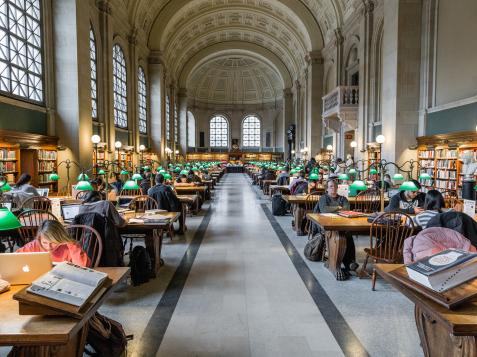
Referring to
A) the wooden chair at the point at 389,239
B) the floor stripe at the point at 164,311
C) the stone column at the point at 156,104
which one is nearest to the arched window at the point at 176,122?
the stone column at the point at 156,104

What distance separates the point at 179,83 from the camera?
35594 mm

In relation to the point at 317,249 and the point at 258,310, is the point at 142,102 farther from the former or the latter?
the point at 258,310

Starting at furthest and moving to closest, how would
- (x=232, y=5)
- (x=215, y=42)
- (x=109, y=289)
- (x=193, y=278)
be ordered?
1. (x=215, y=42)
2. (x=232, y=5)
3. (x=193, y=278)
4. (x=109, y=289)

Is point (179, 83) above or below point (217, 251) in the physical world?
above

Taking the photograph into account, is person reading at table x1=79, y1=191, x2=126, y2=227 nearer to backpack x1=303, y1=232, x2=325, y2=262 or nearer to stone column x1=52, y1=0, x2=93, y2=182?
backpack x1=303, y1=232, x2=325, y2=262

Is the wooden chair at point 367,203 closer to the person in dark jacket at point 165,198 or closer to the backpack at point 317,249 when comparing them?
the backpack at point 317,249

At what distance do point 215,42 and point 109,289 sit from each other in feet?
113

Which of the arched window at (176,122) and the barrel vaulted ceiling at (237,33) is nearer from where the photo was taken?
the barrel vaulted ceiling at (237,33)

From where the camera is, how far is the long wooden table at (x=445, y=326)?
1.91 metres

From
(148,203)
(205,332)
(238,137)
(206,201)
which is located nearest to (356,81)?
(206,201)

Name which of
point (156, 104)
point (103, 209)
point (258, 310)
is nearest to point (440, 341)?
point (258, 310)

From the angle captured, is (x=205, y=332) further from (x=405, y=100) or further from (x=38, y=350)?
(x=405, y=100)

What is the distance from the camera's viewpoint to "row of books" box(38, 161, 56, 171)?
438 inches

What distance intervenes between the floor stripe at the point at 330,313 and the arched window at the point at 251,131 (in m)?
39.8
